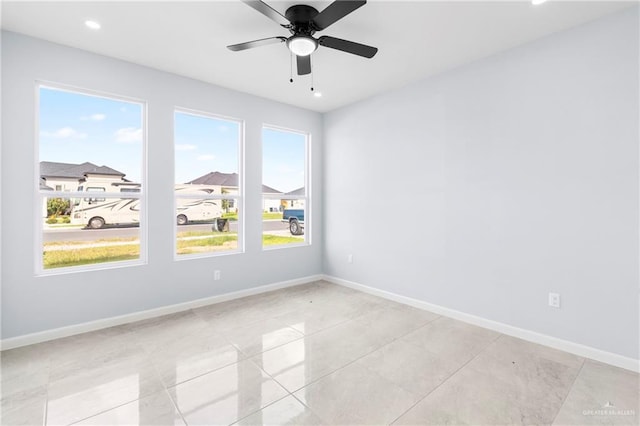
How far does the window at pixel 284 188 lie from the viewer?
4.59 metres

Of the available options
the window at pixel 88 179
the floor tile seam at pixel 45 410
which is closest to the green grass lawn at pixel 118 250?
the window at pixel 88 179

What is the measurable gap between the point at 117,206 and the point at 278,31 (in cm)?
257

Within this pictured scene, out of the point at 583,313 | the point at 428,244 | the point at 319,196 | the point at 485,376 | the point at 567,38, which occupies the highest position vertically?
the point at 567,38

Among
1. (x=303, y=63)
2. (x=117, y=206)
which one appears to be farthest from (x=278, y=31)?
(x=117, y=206)

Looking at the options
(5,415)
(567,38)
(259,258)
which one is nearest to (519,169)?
(567,38)

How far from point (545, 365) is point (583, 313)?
2.02ft

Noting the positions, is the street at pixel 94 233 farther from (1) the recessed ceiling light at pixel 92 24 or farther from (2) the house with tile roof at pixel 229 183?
(1) the recessed ceiling light at pixel 92 24

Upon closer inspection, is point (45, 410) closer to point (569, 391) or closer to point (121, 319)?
point (121, 319)

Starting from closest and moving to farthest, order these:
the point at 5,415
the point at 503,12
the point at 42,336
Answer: the point at 5,415 < the point at 503,12 < the point at 42,336

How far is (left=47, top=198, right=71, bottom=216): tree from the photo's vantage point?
117 inches

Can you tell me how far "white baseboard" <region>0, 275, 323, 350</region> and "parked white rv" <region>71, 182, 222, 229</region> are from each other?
1025 mm

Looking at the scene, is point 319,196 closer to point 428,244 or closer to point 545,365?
point 428,244

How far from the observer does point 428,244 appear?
371 centimetres

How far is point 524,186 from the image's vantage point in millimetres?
2916
